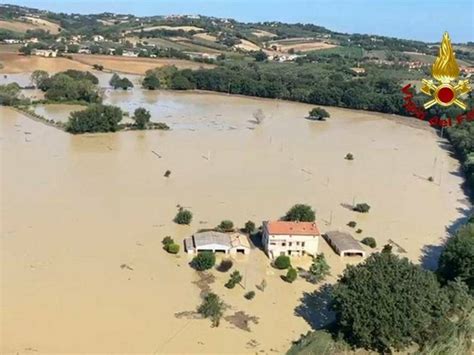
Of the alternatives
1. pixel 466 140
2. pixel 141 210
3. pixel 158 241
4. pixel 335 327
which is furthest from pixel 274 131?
pixel 335 327

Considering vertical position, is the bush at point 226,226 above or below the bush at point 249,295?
above

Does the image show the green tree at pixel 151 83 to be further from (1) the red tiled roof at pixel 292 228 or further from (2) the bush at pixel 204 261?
(2) the bush at pixel 204 261

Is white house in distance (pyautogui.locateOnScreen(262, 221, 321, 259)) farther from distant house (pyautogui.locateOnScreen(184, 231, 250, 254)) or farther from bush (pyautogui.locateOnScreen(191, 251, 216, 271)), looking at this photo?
bush (pyautogui.locateOnScreen(191, 251, 216, 271))

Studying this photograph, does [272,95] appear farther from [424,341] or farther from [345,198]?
[424,341]

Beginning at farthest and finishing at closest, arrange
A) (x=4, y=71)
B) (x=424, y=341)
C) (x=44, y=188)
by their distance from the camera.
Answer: (x=4, y=71) → (x=44, y=188) → (x=424, y=341)

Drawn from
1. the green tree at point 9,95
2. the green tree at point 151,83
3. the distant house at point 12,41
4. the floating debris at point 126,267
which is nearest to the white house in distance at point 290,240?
the floating debris at point 126,267

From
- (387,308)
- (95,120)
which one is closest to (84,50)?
(95,120)

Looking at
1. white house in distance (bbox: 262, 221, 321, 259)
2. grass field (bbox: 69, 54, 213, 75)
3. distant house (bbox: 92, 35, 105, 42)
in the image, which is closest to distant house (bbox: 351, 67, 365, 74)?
grass field (bbox: 69, 54, 213, 75)
